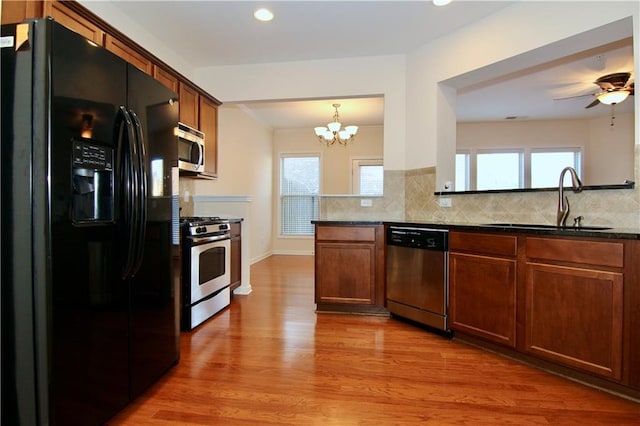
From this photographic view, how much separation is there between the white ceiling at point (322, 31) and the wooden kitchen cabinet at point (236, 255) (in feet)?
6.08

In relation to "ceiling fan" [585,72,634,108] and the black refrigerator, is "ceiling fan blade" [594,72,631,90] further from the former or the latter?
the black refrigerator

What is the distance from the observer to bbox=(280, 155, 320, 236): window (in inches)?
281

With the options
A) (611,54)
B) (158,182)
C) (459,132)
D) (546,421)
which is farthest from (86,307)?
(459,132)

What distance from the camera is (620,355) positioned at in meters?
1.74

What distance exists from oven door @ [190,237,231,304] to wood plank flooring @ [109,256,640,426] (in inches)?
13.4

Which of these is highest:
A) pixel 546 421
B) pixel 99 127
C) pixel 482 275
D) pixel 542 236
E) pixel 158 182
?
pixel 99 127

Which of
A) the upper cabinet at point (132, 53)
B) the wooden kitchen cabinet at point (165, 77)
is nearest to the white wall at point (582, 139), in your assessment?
the upper cabinet at point (132, 53)

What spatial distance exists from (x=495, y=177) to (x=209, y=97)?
17.8ft

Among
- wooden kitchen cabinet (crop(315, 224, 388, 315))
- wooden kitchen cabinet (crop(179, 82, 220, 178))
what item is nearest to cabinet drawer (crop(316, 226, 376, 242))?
wooden kitchen cabinet (crop(315, 224, 388, 315))

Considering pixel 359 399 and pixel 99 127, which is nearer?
pixel 99 127

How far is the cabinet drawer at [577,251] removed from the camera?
5.74 ft

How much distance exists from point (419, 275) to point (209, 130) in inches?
105

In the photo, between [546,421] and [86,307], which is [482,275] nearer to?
[546,421]

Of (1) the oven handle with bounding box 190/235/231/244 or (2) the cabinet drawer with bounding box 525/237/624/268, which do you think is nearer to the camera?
(2) the cabinet drawer with bounding box 525/237/624/268
